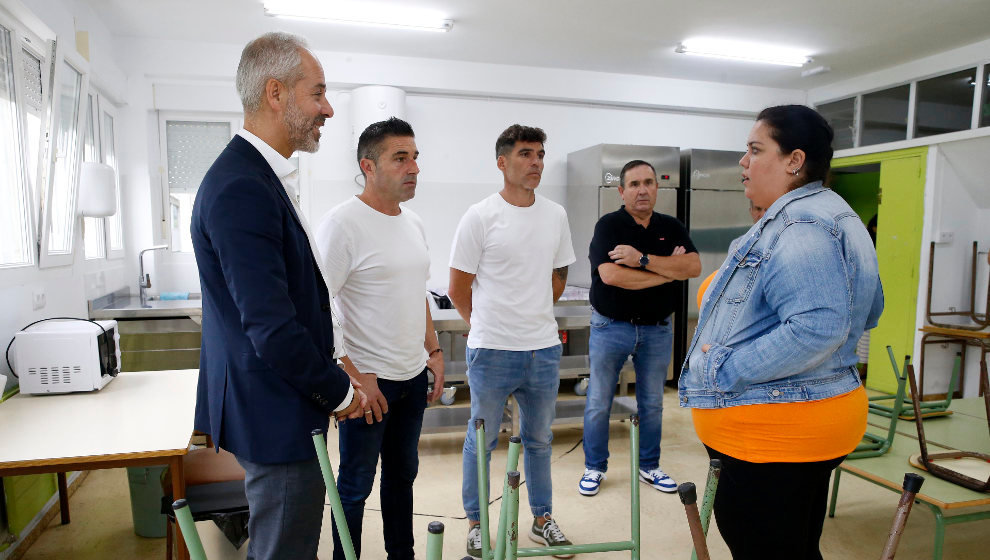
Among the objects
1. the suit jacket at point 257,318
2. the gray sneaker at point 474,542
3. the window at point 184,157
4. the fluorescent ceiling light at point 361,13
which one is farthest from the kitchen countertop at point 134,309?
the suit jacket at point 257,318

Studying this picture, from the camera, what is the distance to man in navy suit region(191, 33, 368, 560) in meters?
1.12

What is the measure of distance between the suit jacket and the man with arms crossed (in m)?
1.70

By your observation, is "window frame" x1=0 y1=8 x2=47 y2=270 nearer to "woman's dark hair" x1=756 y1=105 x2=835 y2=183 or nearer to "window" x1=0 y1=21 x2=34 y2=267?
"window" x1=0 y1=21 x2=34 y2=267

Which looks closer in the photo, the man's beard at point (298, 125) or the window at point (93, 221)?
the man's beard at point (298, 125)

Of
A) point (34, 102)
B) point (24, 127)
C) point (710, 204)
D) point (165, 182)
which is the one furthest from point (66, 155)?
point (710, 204)

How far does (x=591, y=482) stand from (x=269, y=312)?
2.19 metres

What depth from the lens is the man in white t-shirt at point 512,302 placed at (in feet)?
7.11

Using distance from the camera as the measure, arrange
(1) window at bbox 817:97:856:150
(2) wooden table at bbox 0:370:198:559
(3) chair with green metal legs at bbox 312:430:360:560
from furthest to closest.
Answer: (1) window at bbox 817:97:856:150 < (2) wooden table at bbox 0:370:198:559 < (3) chair with green metal legs at bbox 312:430:360:560

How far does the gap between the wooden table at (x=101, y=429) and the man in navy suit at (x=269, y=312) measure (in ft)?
1.74

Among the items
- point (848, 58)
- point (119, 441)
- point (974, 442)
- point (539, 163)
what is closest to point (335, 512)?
point (119, 441)

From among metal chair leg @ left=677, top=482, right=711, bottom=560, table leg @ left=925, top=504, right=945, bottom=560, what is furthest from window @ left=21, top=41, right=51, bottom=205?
table leg @ left=925, top=504, right=945, bottom=560

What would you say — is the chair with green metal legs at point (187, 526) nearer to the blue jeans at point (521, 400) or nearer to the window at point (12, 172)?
the blue jeans at point (521, 400)

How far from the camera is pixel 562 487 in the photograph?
2945 millimetres

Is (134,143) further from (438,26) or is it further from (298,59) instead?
(298,59)
